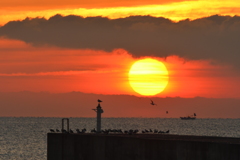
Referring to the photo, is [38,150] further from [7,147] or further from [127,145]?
[127,145]

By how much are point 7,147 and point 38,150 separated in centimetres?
794

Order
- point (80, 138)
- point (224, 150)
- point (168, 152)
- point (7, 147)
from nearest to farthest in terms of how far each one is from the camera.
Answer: point (224, 150) → point (168, 152) → point (80, 138) → point (7, 147)

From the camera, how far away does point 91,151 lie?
27594mm

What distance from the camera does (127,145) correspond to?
1032 inches

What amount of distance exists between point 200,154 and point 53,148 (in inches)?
329

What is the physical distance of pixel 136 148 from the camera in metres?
25.8

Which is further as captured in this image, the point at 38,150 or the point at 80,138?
the point at 38,150

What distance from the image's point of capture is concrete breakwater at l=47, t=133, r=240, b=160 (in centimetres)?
2291

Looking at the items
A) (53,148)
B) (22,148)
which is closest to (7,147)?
(22,148)

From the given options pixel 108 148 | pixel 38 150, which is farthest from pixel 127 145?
pixel 38 150

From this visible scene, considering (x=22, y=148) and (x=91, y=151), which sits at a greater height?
(x=22, y=148)

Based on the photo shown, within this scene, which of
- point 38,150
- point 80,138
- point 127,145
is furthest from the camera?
point 38,150

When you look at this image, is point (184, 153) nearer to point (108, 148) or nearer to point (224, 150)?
point (224, 150)

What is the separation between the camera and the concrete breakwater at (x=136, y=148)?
22906 millimetres
